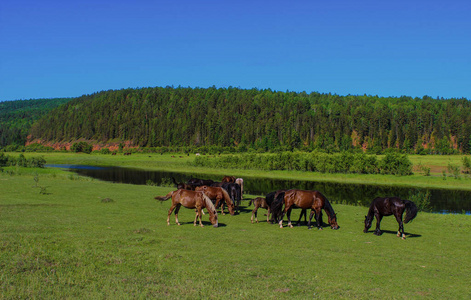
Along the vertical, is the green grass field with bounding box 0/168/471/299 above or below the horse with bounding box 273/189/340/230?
below

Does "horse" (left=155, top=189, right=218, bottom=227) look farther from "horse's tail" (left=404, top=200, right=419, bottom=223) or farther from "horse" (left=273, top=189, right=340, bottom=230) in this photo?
"horse's tail" (left=404, top=200, right=419, bottom=223)

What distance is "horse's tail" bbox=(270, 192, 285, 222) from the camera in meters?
17.2

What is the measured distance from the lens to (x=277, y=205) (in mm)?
17328

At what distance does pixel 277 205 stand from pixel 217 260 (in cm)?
698

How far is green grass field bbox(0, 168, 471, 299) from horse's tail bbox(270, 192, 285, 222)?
0.70 m

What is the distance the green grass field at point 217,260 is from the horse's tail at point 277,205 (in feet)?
2.30

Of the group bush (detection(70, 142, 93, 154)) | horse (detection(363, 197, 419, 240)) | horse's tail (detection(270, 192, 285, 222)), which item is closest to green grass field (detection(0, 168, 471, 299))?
horse (detection(363, 197, 419, 240))

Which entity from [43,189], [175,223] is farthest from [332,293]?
[43,189]

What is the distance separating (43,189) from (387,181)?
46.3 meters

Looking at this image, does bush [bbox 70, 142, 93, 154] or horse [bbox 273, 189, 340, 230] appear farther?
bush [bbox 70, 142, 93, 154]

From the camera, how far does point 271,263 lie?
1072 cm

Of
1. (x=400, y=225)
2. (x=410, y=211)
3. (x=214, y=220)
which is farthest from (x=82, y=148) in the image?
(x=410, y=211)

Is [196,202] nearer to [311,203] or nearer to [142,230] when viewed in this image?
[142,230]

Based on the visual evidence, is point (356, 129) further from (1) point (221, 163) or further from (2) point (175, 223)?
(2) point (175, 223)
